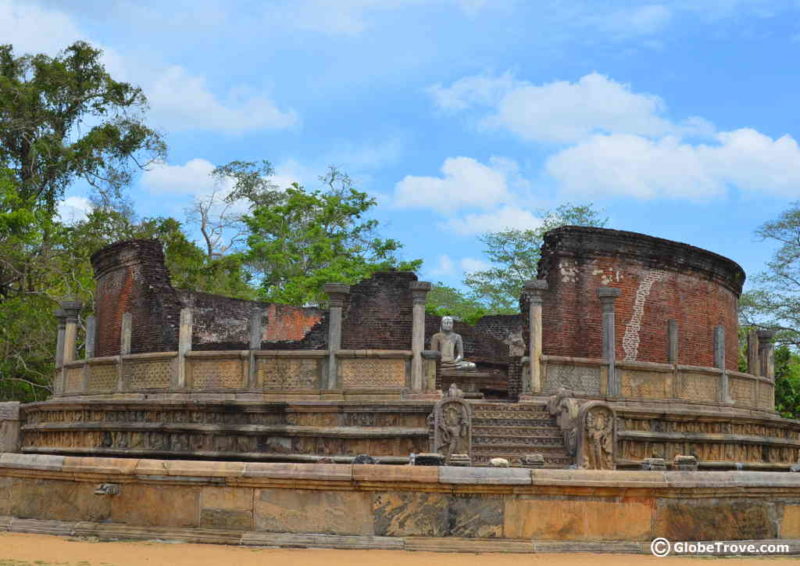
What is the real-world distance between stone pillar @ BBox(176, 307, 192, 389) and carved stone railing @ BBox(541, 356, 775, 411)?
18.8ft

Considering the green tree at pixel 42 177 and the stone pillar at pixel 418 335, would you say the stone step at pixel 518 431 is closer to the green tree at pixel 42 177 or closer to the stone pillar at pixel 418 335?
the stone pillar at pixel 418 335

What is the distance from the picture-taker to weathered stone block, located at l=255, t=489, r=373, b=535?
22.8 feet

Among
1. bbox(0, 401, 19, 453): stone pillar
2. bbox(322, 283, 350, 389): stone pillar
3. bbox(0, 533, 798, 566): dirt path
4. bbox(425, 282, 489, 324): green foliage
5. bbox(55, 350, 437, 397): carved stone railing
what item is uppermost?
bbox(425, 282, 489, 324): green foliage

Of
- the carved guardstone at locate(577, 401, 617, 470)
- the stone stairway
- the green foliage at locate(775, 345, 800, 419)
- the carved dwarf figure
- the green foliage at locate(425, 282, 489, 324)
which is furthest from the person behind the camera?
the green foliage at locate(425, 282, 489, 324)

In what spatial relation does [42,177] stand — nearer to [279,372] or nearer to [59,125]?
[59,125]

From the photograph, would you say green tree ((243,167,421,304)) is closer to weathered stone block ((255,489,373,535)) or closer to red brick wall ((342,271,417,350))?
red brick wall ((342,271,417,350))

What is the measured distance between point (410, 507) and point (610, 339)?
368 inches

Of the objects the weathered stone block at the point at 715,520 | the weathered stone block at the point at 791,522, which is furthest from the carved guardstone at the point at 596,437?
the weathered stone block at the point at 715,520

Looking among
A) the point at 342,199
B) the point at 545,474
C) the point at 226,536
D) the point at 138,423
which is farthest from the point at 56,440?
the point at 342,199

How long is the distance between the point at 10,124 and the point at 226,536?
29.4m

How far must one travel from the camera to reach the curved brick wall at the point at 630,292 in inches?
705

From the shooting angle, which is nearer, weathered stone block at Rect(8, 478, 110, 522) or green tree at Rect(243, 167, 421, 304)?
weathered stone block at Rect(8, 478, 110, 522)

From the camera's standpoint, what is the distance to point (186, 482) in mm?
7129

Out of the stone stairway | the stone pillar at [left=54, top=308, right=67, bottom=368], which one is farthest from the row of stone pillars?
the stone pillar at [left=54, top=308, right=67, bottom=368]
